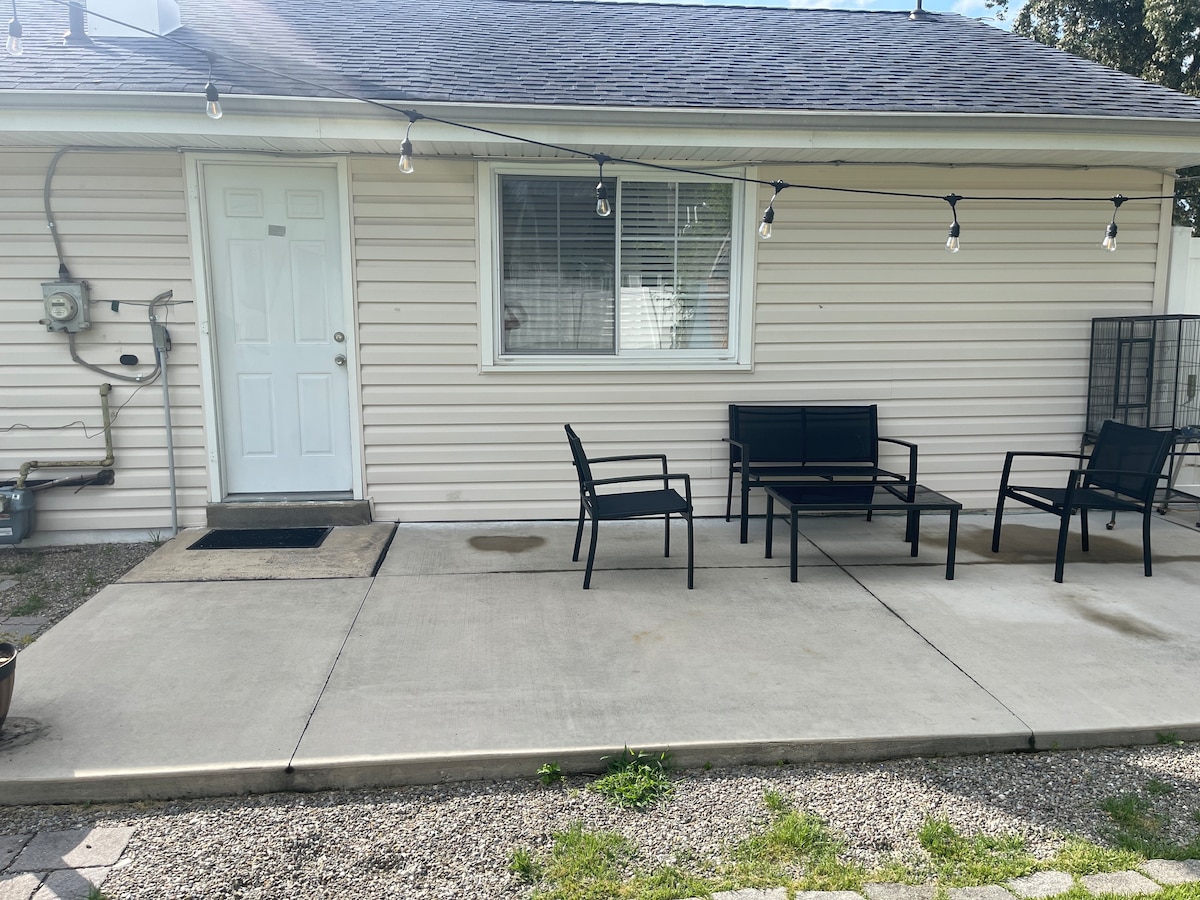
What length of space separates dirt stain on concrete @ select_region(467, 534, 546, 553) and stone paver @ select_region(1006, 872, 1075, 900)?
3.06 m

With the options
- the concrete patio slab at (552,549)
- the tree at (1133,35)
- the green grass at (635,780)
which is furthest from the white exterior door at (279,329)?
the tree at (1133,35)

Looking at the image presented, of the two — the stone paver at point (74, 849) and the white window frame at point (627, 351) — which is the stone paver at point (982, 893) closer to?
the stone paver at point (74, 849)

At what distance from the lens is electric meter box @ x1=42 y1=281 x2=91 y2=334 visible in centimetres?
470

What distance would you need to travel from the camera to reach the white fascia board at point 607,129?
415cm

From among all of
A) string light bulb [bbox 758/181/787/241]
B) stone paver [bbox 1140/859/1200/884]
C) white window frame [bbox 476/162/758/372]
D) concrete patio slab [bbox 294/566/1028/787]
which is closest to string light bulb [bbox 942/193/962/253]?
string light bulb [bbox 758/181/787/241]

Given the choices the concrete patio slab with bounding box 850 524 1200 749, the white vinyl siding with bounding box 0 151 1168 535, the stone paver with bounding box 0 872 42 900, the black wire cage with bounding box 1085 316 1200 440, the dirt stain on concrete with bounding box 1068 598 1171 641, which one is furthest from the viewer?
the black wire cage with bounding box 1085 316 1200 440

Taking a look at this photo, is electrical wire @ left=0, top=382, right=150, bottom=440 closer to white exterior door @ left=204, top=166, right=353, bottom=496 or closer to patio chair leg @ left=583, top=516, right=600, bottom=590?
white exterior door @ left=204, top=166, right=353, bottom=496

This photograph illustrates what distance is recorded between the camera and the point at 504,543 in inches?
190

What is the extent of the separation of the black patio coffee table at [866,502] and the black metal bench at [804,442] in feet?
1.19

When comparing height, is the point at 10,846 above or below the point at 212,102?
below

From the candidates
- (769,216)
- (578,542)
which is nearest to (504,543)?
(578,542)

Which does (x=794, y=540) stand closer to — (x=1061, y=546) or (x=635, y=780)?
(x=1061, y=546)

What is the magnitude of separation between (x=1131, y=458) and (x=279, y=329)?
16.4 ft

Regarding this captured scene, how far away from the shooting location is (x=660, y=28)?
21.0ft
